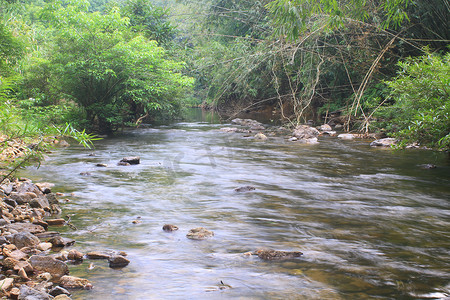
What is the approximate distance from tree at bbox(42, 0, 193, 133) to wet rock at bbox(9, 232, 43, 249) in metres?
10.0

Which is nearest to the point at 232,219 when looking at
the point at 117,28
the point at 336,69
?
the point at 117,28

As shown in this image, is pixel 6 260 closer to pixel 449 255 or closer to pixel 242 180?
pixel 449 255

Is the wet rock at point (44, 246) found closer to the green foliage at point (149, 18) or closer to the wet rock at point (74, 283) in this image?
the wet rock at point (74, 283)

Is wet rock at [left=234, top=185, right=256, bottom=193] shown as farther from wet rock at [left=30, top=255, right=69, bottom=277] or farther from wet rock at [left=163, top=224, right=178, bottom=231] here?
wet rock at [left=30, top=255, right=69, bottom=277]

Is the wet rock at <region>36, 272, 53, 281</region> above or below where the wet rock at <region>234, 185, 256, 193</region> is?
above

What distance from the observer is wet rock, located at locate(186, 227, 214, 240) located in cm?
451

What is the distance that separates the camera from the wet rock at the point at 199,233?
4.51 metres

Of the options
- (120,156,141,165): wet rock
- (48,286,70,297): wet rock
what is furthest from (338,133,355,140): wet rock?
(48,286,70,297): wet rock

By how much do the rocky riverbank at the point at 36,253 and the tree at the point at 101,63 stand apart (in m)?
8.92

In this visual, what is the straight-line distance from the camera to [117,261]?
12.1 feet

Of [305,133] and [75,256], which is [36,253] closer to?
[75,256]

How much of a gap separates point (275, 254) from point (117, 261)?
4.80ft

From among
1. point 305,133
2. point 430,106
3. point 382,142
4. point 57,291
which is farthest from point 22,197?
point 305,133

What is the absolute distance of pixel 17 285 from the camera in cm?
312
